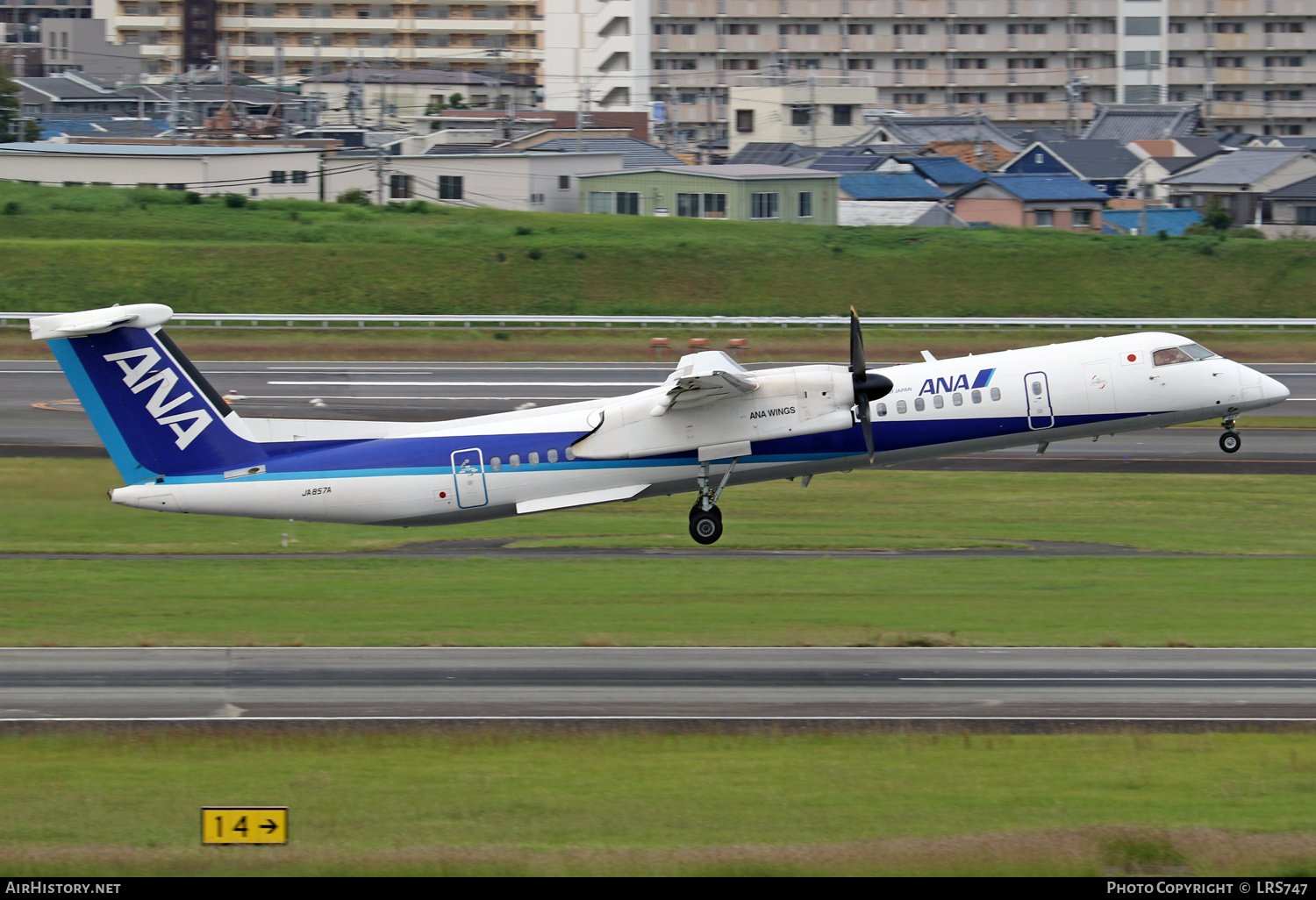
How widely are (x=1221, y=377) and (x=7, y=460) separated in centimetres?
3703

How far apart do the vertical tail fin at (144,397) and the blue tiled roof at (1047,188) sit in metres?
82.3

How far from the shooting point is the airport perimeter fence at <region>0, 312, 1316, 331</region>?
70938 millimetres

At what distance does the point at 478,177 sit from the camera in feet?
345

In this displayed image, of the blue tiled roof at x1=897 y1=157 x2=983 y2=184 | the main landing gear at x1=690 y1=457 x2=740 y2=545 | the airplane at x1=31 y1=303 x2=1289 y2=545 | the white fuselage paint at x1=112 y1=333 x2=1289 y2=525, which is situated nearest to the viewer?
the airplane at x1=31 y1=303 x2=1289 y2=545

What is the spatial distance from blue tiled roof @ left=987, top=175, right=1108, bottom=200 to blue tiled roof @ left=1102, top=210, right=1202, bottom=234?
208cm

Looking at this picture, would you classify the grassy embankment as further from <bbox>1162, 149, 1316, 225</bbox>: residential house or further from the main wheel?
<bbox>1162, 149, 1316, 225</bbox>: residential house

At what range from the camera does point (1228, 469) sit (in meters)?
48.5

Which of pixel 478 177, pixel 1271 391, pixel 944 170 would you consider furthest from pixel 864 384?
pixel 944 170

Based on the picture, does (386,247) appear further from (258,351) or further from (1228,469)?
(1228,469)

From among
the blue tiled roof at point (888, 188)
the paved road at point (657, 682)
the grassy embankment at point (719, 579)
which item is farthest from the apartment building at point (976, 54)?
the paved road at point (657, 682)

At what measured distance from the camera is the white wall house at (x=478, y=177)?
103562 millimetres

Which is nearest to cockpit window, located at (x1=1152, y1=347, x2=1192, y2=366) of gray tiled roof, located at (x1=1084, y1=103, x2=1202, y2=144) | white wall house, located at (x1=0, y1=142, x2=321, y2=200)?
white wall house, located at (x1=0, y1=142, x2=321, y2=200)

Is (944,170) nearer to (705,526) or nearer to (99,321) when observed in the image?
(705,526)

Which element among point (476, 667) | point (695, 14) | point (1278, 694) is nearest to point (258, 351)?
point (476, 667)
